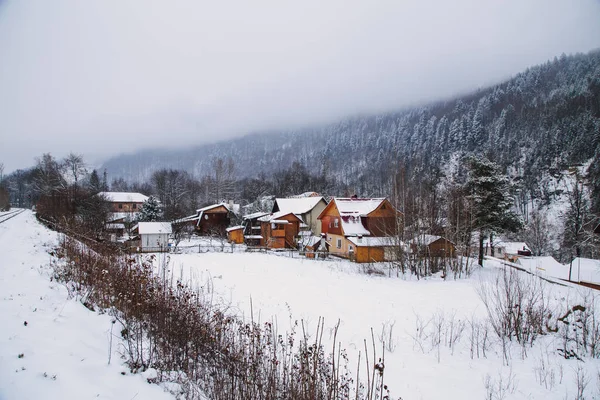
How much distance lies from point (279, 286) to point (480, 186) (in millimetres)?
20384

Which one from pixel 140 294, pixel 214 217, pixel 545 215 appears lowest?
pixel 545 215

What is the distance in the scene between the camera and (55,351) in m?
4.02

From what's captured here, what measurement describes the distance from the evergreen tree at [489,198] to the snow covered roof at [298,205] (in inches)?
992

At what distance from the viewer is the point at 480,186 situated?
2447cm

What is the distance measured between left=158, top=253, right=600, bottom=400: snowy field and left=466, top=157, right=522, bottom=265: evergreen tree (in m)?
10.1

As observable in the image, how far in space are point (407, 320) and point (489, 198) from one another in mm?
19735

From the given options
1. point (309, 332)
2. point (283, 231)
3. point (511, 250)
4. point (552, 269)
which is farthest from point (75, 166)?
point (511, 250)

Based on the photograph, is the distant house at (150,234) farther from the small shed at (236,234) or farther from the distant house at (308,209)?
the distant house at (308,209)

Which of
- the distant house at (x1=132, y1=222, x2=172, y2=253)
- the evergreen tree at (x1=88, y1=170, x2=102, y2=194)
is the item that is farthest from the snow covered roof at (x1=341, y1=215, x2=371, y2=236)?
the evergreen tree at (x1=88, y1=170, x2=102, y2=194)

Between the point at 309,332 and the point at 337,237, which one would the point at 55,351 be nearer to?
the point at 309,332

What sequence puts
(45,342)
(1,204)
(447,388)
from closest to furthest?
(45,342)
(447,388)
(1,204)

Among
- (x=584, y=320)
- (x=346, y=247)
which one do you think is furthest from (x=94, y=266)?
(x=346, y=247)

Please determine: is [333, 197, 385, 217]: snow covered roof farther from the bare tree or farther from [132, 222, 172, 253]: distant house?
the bare tree

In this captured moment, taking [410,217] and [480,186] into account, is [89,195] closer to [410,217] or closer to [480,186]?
[410,217]
